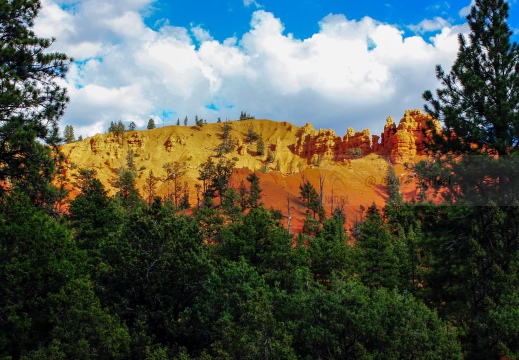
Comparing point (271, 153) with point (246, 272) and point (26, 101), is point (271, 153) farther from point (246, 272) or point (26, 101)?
point (26, 101)

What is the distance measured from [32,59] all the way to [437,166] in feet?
43.8

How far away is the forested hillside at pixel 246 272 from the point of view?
12.4 meters

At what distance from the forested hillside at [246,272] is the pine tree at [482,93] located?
5cm

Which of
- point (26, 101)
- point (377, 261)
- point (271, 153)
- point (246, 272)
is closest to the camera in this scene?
point (26, 101)

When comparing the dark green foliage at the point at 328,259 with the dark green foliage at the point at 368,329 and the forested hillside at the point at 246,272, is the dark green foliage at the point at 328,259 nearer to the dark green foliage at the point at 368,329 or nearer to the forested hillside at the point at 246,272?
the forested hillside at the point at 246,272

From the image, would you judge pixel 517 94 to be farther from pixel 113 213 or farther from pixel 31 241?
pixel 113 213

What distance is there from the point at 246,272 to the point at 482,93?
Answer: 11.1 meters

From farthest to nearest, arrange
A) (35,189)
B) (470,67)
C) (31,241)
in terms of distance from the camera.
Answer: (470,67)
(31,241)
(35,189)

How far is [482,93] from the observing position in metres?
15.1

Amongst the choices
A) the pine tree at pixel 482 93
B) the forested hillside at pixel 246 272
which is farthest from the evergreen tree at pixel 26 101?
the pine tree at pixel 482 93

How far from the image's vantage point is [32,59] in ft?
41.4

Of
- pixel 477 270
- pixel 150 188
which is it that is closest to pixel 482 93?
pixel 477 270

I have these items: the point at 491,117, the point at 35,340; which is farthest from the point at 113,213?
the point at 491,117

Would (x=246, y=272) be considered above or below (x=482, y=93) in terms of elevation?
below
